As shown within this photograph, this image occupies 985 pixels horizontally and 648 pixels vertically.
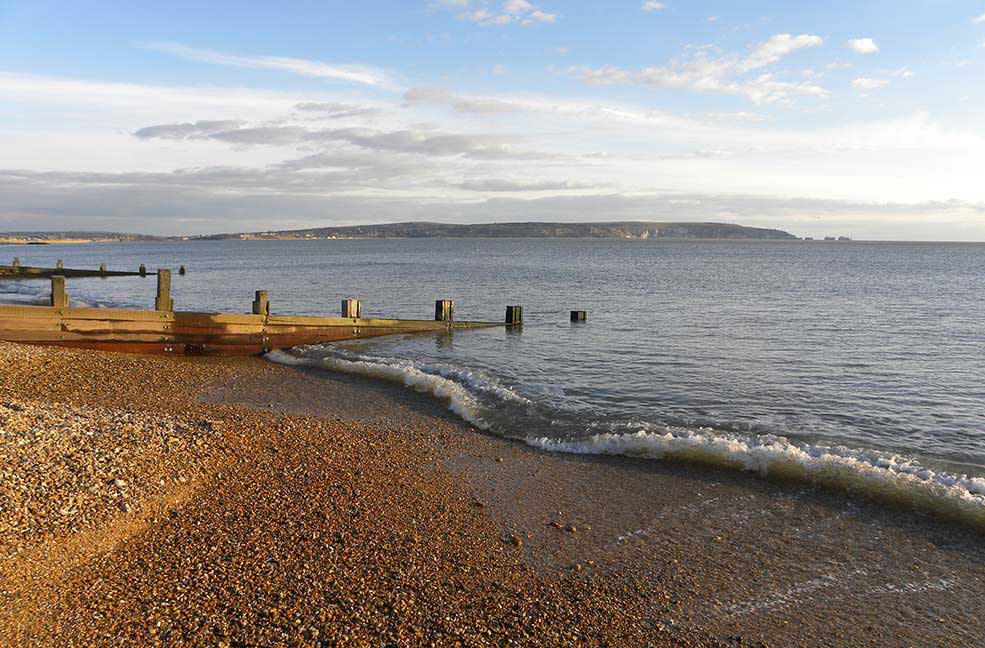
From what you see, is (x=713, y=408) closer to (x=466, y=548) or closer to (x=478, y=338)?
(x=466, y=548)

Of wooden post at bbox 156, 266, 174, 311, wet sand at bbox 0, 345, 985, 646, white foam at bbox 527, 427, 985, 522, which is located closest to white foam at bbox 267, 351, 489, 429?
white foam at bbox 527, 427, 985, 522

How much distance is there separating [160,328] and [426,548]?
15.2m

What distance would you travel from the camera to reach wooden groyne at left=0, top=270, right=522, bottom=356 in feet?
60.1

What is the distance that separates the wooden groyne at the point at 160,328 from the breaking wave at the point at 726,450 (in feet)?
24.1

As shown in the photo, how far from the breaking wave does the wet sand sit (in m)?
0.42

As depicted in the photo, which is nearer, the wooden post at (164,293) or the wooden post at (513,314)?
the wooden post at (164,293)

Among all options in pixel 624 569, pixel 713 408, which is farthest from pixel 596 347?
pixel 624 569

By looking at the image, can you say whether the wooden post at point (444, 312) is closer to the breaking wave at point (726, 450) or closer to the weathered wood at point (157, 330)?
the weathered wood at point (157, 330)

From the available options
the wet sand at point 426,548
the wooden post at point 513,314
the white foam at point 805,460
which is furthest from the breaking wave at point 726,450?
the wooden post at point 513,314

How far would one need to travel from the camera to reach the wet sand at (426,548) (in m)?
5.84

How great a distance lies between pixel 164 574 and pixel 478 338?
18.7 m

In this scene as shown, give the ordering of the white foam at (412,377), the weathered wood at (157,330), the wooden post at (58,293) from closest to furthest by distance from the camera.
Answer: the white foam at (412,377)
the weathered wood at (157,330)
the wooden post at (58,293)

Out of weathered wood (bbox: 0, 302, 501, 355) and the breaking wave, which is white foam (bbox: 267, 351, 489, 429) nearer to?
the breaking wave

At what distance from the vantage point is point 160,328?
19.3 meters
